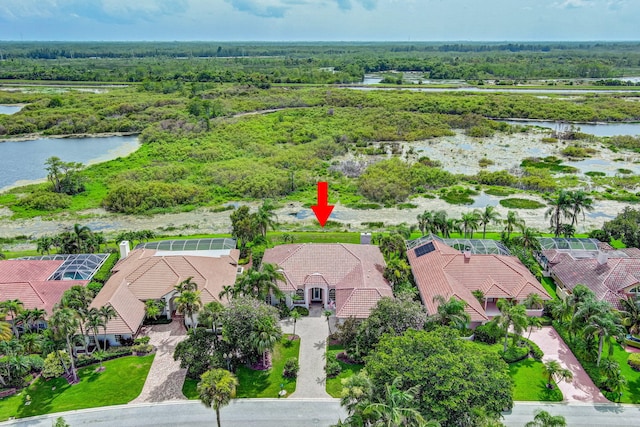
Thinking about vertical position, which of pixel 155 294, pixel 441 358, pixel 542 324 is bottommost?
pixel 542 324

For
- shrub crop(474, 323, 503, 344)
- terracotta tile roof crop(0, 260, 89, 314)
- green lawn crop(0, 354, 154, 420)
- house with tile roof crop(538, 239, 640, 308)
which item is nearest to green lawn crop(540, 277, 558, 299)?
house with tile roof crop(538, 239, 640, 308)

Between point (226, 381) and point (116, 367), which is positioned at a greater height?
point (226, 381)

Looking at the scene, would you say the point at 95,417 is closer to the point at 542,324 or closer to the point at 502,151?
the point at 542,324

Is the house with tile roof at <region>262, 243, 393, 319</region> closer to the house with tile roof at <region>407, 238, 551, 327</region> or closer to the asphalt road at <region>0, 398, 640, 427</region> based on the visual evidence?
the house with tile roof at <region>407, 238, 551, 327</region>

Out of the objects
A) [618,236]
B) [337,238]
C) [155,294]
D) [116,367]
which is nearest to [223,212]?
[337,238]

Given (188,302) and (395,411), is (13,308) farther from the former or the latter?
(395,411)

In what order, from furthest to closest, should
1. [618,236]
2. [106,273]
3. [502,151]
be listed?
[502,151] → [618,236] → [106,273]
